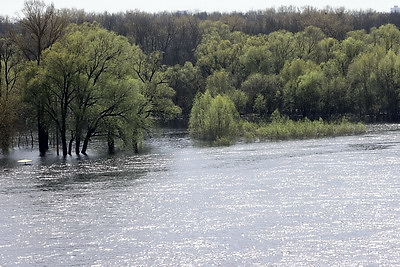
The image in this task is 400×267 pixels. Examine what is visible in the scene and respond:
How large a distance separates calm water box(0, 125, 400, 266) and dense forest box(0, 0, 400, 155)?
674 centimetres

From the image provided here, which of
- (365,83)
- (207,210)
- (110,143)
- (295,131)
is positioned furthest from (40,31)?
(365,83)

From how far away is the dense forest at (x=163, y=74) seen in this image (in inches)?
2461


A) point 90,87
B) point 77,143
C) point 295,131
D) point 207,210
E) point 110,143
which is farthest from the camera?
point 295,131

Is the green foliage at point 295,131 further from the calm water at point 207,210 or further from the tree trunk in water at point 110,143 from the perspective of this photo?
the tree trunk in water at point 110,143

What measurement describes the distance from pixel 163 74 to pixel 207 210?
160 ft

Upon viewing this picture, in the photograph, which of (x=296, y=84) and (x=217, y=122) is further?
(x=296, y=84)

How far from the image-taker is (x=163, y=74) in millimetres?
83438

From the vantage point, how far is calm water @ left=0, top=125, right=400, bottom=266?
92.9ft

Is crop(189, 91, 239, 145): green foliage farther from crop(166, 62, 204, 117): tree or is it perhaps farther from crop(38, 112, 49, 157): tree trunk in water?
crop(166, 62, 204, 117): tree

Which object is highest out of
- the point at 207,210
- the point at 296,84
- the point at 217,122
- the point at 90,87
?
the point at 296,84

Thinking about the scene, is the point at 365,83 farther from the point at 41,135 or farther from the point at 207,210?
the point at 207,210

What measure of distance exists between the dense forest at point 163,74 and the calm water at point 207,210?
265 inches

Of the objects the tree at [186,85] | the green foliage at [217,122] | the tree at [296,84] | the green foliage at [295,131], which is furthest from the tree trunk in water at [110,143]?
the tree at [186,85]

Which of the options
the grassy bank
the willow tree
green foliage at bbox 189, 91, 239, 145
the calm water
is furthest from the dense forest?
the grassy bank
